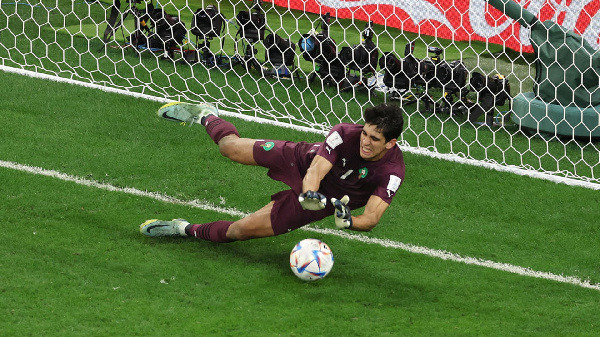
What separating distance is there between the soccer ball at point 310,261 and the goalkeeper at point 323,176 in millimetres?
234

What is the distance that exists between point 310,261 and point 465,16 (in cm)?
778

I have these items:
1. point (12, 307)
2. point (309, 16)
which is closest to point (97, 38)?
point (309, 16)

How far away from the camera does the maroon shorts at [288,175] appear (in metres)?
5.46

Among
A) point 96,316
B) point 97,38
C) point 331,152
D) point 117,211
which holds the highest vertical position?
point 331,152

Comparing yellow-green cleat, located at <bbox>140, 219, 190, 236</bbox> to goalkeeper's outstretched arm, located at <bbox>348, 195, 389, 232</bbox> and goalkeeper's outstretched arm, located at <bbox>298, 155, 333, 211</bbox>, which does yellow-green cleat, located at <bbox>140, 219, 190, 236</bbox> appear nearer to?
goalkeeper's outstretched arm, located at <bbox>298, 155, 333, 211</bbox>

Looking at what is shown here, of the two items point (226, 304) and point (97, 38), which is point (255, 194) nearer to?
point (226, 304)

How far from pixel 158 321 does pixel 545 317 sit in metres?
2.27

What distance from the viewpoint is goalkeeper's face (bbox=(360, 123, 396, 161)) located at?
5.10 metres

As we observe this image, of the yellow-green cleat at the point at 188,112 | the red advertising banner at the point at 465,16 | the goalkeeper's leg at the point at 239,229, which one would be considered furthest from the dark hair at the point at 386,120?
the red advertising banner at the point at 465,16

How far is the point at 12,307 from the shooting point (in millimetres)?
4668

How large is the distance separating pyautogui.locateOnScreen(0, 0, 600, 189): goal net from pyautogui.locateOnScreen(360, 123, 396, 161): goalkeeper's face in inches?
113

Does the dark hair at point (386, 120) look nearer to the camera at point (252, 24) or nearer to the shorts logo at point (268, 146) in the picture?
the shorts logo at point (268, 146)

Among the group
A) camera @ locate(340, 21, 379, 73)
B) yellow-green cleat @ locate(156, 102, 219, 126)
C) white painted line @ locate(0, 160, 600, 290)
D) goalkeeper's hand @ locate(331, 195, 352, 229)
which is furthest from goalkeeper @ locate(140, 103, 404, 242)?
camera @ locate(340, 21, 379, 73)

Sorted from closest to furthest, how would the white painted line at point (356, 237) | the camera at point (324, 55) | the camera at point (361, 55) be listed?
the white painted line at point (356, 237)
the camera at point (361, 55)
the camera at point (324, 55)
